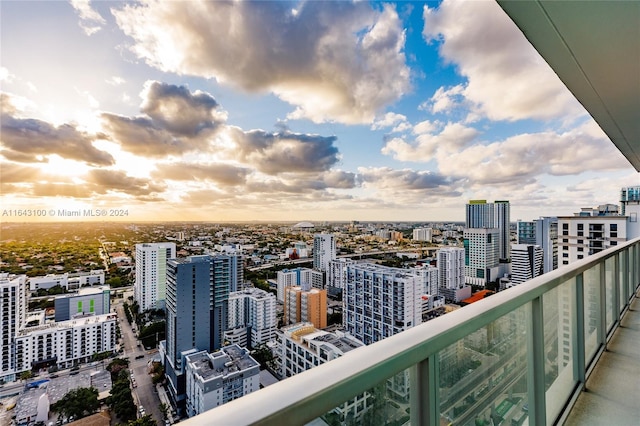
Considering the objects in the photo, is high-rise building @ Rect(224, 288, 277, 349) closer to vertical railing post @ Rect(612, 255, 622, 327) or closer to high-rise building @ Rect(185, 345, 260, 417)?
high-rise building @ Rect(185, 345, 260, 417)

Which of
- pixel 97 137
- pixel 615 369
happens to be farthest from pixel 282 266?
pixel 615 369

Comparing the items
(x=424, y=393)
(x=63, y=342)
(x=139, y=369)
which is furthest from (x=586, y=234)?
(x=63, y=342)

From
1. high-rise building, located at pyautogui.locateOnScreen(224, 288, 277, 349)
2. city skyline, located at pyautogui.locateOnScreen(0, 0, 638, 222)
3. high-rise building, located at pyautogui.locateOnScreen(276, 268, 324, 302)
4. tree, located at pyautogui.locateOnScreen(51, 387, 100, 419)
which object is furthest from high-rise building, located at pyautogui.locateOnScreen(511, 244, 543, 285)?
tree, located at pyautogui.locateOnScreen(51, 387, 100, 419)

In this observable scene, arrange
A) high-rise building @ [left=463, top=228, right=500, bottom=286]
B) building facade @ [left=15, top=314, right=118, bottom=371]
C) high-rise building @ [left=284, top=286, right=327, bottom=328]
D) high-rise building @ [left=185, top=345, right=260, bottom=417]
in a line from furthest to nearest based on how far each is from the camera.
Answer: high-rise building @ [left=463, top=228, right=500, bottom=286] < high-rise building @ [left=284, top=286, right=327, bottom=328] < building facade @ [left=15, top=314, right=118, bottom=371] < high-rise building @ [left=185, top=345, right=260, bottom=417]

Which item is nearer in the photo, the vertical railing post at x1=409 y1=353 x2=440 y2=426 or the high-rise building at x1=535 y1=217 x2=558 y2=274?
the vertical railing post at x1=409 y1=353 x2=440 y2=426

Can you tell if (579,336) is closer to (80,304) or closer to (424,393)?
(424,393)
